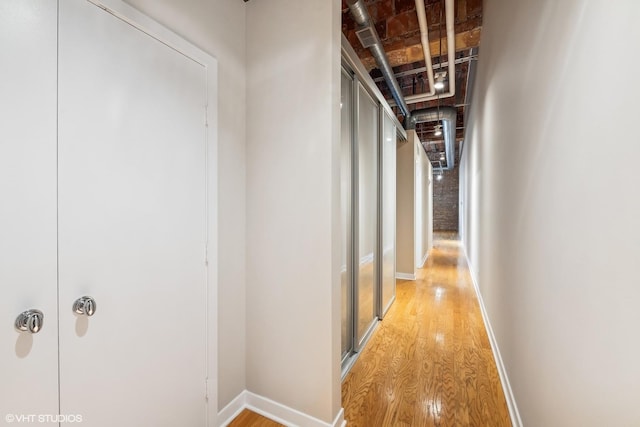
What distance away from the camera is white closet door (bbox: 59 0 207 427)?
111 cm

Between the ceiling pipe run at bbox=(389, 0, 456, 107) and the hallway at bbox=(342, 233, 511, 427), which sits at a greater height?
the ceiling pipe run at bbox=(389, 0, 456, 107)

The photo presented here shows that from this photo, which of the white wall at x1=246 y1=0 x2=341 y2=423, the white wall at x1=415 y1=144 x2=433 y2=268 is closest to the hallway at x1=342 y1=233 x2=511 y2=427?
the white wall at x1=246 y1=0 x2=341 y2=423

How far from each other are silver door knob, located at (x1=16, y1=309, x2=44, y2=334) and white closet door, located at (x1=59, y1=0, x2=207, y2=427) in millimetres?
89

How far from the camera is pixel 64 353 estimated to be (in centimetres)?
108

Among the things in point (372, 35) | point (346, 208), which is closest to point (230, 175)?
point (346, 208)

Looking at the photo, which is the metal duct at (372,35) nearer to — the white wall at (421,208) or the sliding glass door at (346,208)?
the sliding glass door at (346,208)

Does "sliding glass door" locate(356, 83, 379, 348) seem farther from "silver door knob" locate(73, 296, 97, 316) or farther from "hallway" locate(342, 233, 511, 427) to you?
"silver door knob" locate(73, 296, 97, 316)

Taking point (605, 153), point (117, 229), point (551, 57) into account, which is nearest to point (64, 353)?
point (117, 229)

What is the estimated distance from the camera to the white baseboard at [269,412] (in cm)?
173

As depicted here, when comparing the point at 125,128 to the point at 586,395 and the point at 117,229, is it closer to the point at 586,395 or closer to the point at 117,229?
the point at 117,229

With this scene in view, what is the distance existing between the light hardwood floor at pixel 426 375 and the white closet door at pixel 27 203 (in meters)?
1.29

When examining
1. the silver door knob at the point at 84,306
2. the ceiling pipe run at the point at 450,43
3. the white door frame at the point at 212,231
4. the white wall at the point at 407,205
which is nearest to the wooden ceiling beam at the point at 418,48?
the ceiling pipe run at the point at 450,43

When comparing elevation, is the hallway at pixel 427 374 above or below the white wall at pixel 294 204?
below

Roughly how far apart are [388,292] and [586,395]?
3.08 m
